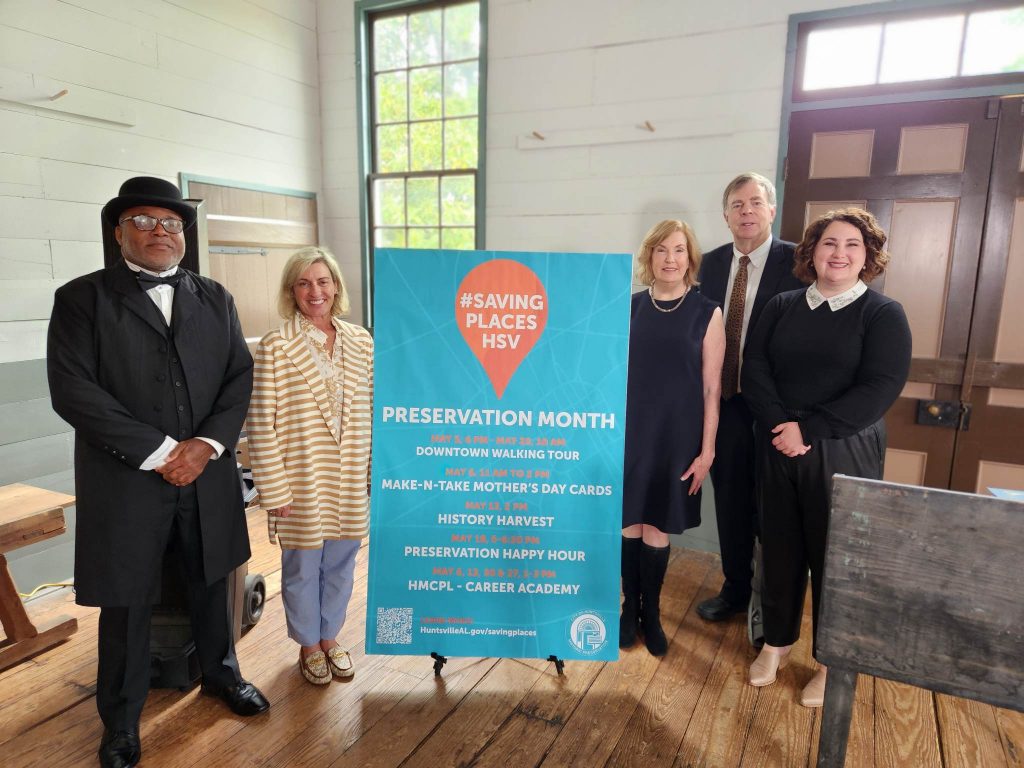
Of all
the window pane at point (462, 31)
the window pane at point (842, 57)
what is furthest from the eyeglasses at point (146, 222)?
the window pane at point (842, 57)

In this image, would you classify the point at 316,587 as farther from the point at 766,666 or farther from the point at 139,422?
the point at 766,666

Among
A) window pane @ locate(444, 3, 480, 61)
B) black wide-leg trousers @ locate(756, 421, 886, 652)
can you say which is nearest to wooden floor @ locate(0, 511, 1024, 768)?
black wide-leg trousers @ locate(756, 421, 886, 652)

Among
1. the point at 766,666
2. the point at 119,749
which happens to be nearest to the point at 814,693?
the point at 766,666

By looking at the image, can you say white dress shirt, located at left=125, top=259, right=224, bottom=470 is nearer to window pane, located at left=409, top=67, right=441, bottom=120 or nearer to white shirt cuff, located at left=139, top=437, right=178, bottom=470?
white shirt cuff, located at left=139, top=437, right=178, bottom=470

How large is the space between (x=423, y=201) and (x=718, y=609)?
9.45 feet

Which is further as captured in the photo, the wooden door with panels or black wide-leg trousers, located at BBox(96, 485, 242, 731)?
the wooden door with panels

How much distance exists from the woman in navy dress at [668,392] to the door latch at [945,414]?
137cm

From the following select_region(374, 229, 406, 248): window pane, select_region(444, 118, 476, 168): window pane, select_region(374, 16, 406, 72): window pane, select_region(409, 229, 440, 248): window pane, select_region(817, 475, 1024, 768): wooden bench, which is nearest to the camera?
select_region(817, 475, 1024, 768): wooden bench

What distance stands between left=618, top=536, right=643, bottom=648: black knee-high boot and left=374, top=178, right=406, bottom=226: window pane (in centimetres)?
269

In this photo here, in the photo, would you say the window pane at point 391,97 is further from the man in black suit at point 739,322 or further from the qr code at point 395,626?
the qr code at point 395,626

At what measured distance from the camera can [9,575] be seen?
2232 millimetres

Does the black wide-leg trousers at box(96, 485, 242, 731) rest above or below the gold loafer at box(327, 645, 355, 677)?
above

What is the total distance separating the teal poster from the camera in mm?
1910

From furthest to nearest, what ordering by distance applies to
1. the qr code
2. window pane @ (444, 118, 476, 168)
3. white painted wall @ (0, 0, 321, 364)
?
window pane @ (444, 118, 476, 168)
white painted wall @ (0, 0, 321, 364)
the qr code
